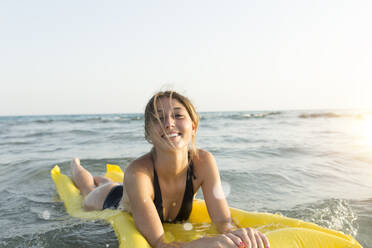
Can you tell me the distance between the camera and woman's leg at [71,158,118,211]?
11.6 ft

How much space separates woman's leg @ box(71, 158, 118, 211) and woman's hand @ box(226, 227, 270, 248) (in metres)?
2.01

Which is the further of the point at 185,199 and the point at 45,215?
the point at 45,215

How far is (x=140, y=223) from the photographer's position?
2.42m

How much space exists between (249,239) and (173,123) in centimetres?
101

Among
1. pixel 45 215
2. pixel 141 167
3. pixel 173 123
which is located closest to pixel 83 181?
pixel 45 215

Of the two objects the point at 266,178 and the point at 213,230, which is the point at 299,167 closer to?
the point at 266,178

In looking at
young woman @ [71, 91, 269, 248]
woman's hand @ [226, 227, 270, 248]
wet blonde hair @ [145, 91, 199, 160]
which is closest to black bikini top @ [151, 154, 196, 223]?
young woman @ [71, 91, 269, 248]

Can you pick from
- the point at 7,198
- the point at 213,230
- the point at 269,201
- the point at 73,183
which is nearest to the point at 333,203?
the point at 269,201

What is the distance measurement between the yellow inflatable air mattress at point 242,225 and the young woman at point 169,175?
110 mm

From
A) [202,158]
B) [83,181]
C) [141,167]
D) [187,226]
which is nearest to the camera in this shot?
[141,167]

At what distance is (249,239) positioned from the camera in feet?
6.16

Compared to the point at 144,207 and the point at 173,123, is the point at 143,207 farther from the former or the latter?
the point at 173,123

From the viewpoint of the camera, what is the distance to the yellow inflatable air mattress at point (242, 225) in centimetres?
212

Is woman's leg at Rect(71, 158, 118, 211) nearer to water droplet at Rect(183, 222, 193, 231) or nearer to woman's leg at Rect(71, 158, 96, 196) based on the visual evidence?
woman's leg at Rect(71, 158, 96, 196)
